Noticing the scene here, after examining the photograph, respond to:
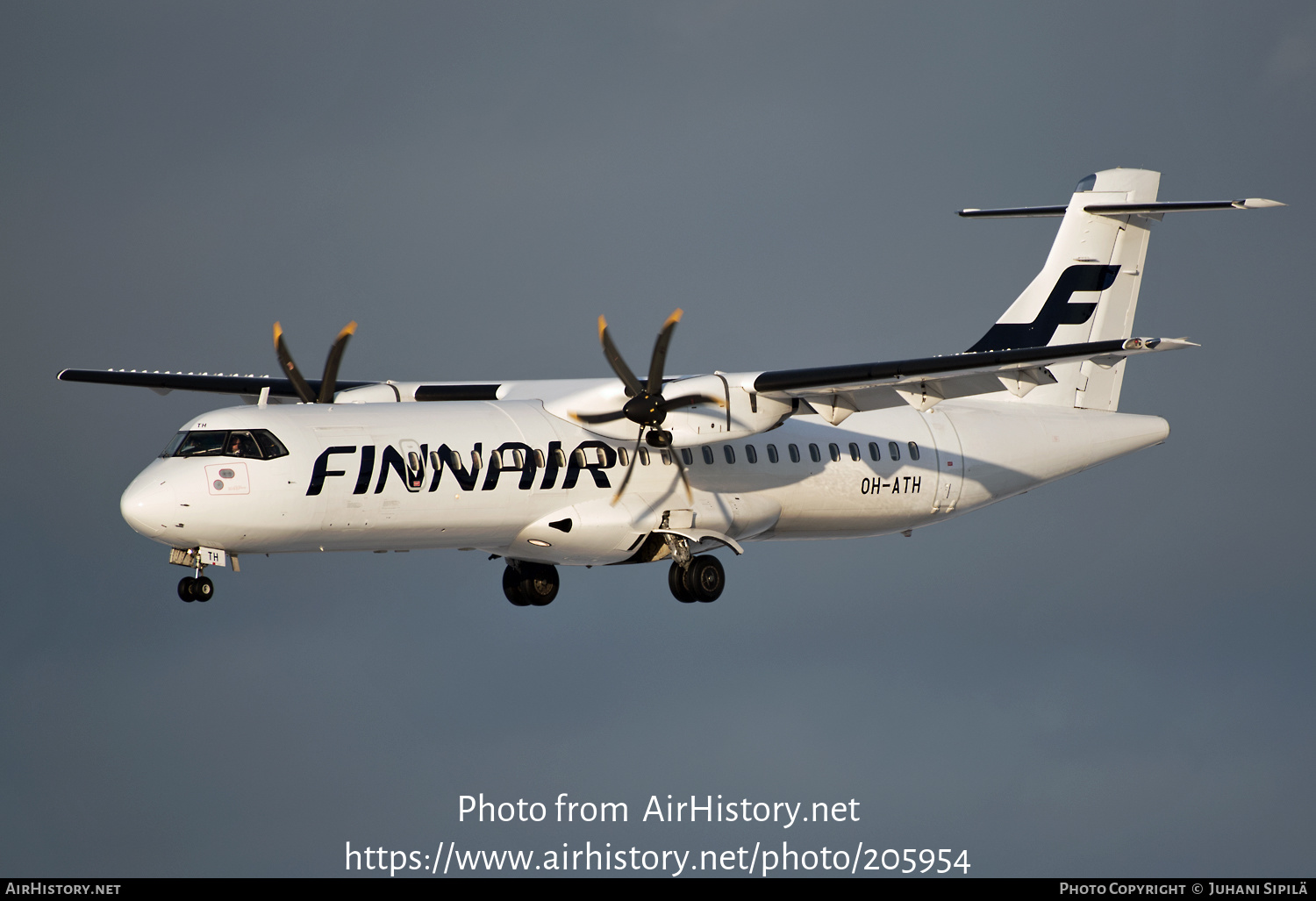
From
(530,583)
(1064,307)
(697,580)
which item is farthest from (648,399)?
(1064,307)

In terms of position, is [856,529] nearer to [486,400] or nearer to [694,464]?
[694,464]

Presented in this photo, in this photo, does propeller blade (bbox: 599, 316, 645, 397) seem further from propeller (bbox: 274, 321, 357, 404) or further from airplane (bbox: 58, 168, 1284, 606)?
propeller (bbox: 274, 321, 357, 404)

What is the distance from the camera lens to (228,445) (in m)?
22.4

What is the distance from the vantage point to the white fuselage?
22.2 metres

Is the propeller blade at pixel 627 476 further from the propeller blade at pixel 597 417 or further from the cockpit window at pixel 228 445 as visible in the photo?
the cockpit window at pixel 228 445

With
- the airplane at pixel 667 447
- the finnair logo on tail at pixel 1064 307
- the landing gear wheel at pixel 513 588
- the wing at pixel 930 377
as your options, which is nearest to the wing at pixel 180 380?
the airplane at pixel 667 447

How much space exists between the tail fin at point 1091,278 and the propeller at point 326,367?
12.6 m

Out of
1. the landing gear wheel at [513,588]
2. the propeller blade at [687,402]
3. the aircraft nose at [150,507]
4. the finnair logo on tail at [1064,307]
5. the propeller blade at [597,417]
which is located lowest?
the aircraft nose at [150,507]

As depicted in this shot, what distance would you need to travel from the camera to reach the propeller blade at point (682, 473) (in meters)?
26.2

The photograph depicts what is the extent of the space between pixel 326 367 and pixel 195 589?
5.22m

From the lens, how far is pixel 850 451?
2822 centimetres

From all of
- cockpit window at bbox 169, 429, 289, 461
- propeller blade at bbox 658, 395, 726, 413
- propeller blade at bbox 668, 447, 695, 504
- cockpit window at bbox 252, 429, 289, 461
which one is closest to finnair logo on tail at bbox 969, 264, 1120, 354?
propeller blade at bbox 668, 447, 695, 504

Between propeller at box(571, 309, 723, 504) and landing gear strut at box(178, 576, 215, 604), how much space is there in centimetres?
632

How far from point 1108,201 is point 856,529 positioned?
8.30 m
